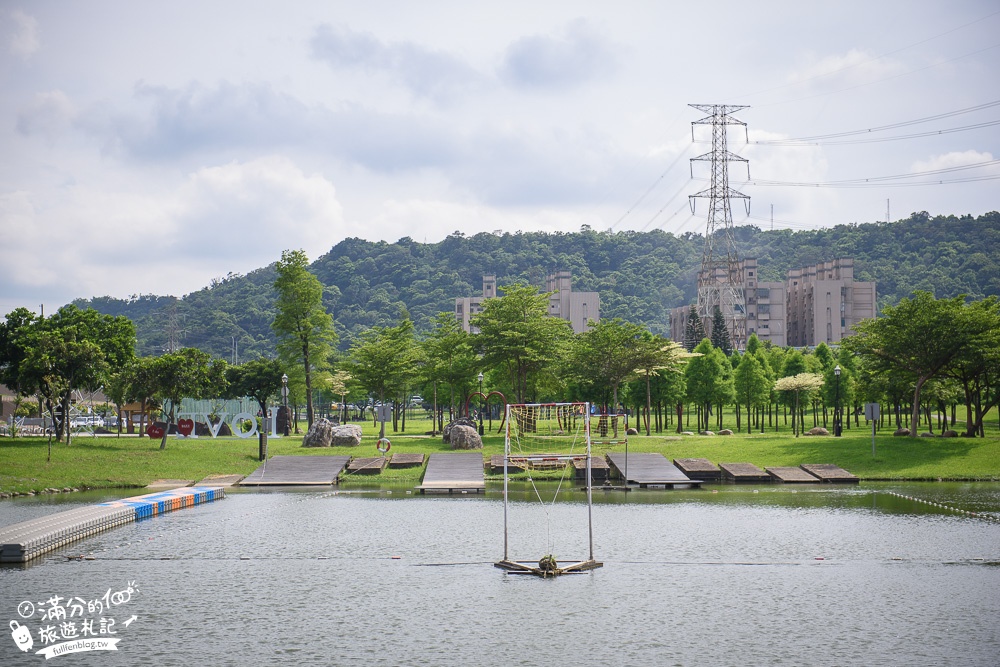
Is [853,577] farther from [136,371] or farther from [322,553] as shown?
[136,371]

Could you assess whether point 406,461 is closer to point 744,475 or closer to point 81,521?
point 744,475

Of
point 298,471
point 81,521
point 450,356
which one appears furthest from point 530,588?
point 450,356

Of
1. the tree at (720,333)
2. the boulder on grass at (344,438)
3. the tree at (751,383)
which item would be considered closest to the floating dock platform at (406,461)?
the boulder on grass at (344,438)

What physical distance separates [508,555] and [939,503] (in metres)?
20.3

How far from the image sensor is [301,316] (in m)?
63.5

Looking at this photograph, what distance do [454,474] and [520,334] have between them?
1738 centimetres

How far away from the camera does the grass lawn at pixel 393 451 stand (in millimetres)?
43531

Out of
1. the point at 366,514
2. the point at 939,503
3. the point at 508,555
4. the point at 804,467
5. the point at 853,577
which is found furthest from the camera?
the point at 804,467

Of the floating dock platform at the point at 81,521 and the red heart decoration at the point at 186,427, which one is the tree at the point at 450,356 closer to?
the red heart decoration at the point at 186,427

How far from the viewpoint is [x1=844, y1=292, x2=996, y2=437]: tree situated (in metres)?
51.4

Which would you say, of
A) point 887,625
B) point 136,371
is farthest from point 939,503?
point 136,371

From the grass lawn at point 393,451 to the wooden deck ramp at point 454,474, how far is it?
1.27 m

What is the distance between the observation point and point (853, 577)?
22.5 meters

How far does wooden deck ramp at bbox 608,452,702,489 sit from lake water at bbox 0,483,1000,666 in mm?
8723
